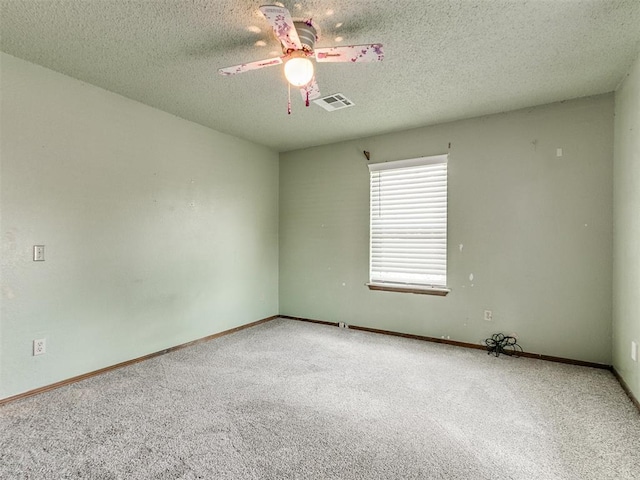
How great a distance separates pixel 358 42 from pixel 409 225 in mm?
2358

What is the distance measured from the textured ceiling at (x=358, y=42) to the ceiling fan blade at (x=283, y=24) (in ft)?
0.62

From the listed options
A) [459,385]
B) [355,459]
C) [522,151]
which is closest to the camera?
[355,459]

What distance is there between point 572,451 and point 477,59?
2.64m

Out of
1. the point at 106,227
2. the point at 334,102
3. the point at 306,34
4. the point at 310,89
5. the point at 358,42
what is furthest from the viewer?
the point at 334,102

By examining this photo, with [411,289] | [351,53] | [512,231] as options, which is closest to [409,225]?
[411,289]

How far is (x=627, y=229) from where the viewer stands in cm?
273

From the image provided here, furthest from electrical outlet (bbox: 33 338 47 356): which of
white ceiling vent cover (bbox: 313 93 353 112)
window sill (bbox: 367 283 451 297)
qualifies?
window sill (bbox: 367 283 451 297)

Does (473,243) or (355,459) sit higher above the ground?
(473,243)

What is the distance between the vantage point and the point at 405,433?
82.4 inches

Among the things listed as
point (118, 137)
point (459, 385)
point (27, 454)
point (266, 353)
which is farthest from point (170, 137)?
point (459, 385)

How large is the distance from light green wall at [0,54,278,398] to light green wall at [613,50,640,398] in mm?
3980

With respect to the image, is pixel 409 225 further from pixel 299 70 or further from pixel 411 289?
pixel 299 70

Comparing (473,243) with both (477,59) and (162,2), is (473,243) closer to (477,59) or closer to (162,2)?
(477,59)

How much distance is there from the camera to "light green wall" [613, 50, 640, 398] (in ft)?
8.21
